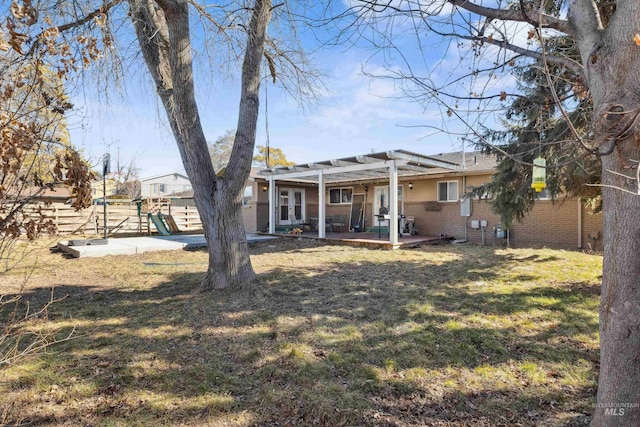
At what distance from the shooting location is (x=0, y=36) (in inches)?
76.5

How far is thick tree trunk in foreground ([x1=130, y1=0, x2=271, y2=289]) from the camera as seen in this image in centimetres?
503

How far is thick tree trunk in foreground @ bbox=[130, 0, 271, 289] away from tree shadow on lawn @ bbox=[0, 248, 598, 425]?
1.92 ft

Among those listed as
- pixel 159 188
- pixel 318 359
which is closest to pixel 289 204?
pixel 318 359

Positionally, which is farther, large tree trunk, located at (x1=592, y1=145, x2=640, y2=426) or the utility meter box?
the utility meter box

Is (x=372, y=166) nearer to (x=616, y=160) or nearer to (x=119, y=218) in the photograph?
(x=616, y=160)

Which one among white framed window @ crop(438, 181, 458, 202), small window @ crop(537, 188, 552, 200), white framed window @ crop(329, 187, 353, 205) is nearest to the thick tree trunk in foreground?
small window @ crop(537, 188, 552, 200)

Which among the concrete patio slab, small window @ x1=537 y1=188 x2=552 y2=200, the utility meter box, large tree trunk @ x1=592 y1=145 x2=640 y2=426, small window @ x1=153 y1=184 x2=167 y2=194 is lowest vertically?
the concrete patio slab

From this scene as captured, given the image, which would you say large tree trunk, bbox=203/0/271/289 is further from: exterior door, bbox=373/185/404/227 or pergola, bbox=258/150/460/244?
exterior door, bbox=373/185/404/227

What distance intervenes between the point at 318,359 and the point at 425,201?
39.1ft

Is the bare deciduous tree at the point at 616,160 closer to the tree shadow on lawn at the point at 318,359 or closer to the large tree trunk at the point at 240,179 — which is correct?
the tree shadow on lawn at the point at 318,359

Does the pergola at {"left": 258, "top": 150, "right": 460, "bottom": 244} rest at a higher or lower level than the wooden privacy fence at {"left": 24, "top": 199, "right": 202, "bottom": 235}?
higher

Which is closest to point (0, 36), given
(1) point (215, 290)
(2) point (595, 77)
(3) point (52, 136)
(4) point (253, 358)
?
(3) point (52, 136)

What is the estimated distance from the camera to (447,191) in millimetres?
13648

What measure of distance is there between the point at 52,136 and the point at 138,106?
12.6ft
